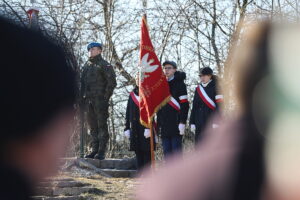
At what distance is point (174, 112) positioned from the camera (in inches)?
324

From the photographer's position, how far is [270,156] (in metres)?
1.20

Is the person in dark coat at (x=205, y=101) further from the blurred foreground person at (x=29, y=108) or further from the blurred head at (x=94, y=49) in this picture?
the blurred foreground person at (x=29, y=108)

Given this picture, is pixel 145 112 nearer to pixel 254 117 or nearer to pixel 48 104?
pixel 254 117

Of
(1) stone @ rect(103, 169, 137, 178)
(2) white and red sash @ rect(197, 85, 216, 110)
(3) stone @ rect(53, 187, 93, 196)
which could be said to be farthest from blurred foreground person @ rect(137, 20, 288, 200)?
(1) stone @ rect(103, 169, 137, 178)

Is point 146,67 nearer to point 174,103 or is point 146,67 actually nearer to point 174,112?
point 174,103

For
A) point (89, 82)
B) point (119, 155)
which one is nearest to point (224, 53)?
point (119, 155)

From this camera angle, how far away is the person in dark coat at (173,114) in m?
8.09

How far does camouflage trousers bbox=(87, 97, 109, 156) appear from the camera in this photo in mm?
8961

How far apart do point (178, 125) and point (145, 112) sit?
0.58 metres

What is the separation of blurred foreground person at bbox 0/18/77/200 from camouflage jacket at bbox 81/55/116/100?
7.99 meters

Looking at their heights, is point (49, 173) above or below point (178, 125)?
below

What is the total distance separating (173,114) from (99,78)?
1.54 m

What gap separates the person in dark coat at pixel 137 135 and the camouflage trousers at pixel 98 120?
64 centimetres

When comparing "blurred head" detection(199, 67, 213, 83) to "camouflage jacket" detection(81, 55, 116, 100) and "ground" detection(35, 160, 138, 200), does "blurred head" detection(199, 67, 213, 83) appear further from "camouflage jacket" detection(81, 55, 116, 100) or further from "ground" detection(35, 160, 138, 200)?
"ground" detection(35, 160, 138, 200)
